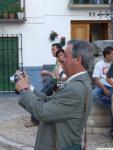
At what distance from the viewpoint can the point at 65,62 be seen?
360 centimetres

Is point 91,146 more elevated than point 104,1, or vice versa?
point 104,1

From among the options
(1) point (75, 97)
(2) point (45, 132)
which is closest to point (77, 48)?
(1) point (75, 97)

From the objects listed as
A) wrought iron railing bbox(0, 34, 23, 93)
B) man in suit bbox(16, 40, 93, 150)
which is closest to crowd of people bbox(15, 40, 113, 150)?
man in suit bbox(16, 40, 93, 150)

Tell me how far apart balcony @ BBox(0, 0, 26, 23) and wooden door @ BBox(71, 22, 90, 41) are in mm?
1670

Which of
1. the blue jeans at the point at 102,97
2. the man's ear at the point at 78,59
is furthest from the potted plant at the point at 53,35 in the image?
the man's ear at the point at 78,59

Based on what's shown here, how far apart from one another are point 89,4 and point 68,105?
484 inches

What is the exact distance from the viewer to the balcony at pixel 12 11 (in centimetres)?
1509

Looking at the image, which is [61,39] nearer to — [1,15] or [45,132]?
[1,15]

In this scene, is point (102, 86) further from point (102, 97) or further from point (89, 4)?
point (89, 4)

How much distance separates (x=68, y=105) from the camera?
3.50 meters

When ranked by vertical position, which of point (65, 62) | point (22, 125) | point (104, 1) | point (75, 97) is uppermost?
point (104, 1)

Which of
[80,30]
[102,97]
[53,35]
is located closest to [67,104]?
[102,97]

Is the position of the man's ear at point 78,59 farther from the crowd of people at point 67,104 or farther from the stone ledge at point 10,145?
the stone ledge at point 10,145

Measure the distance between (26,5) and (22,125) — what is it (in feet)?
20.5
